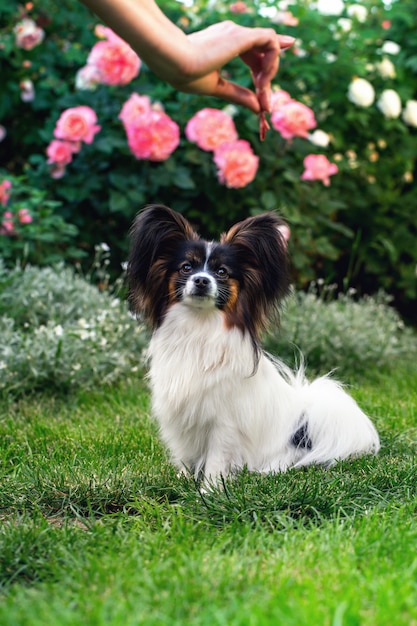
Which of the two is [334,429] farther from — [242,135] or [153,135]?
[242,135]

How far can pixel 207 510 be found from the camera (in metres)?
2.77

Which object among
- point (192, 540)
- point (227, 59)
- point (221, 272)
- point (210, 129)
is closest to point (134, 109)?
point (210, 129)

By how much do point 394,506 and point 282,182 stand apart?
391 centimetres

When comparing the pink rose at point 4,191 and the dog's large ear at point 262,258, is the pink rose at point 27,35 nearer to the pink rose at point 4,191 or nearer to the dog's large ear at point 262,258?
the pink rose at point 4,191

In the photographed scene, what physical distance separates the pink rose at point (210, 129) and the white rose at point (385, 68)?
6.02 feet

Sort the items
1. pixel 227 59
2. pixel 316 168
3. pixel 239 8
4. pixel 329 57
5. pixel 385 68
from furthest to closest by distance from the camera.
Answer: pixel 385 68 → pixel 329 57 → pixel 239 8 → pixel 316 168 → pixel 227 59

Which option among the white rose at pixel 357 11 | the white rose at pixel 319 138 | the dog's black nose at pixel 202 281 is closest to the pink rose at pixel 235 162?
the white rose at pixel 319 138

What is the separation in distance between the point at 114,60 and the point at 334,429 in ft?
10.9

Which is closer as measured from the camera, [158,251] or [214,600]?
[214,600]

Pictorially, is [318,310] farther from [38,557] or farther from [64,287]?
[38,557]

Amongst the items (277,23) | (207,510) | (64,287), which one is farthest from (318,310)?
(207,510)

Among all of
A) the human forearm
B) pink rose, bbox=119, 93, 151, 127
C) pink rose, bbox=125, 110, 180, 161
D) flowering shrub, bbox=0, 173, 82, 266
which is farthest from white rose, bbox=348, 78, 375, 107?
the human forearm

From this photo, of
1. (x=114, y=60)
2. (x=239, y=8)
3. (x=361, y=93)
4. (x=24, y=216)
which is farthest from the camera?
(x=239, y=8)

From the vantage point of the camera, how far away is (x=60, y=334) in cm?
461
